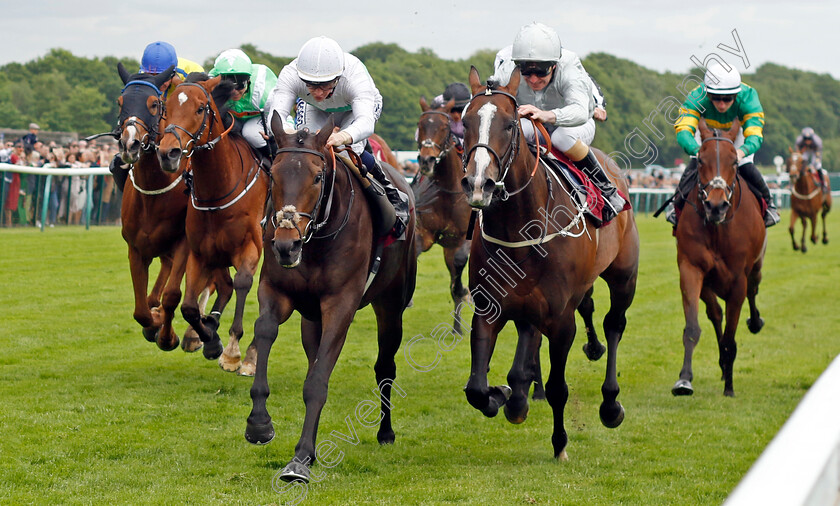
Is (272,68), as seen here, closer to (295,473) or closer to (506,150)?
(506,150)

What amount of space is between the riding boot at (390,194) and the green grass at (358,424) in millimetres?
1307

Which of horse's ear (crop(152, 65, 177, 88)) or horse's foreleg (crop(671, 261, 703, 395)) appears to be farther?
horse's foreleg (crop(671, 261, 703, 395))

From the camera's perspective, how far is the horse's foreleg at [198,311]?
6.93 m

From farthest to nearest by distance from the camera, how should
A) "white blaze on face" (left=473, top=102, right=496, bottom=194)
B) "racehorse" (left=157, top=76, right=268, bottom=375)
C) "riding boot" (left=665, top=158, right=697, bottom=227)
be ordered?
"riding boot" (left=665, top=158, right=697, bottom=227) → "racehorse" (left=157, top=76, right=268, bottom=375) → "white blaze on face" (left=473, top=102, right=496, bottom=194)

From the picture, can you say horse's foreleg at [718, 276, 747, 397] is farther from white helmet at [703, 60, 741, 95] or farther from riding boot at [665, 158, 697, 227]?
white helmet at [703, 60, 741, 95]

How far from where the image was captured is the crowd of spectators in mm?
15789

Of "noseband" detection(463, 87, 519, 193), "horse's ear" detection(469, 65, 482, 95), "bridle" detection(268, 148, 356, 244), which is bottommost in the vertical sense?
"bridle" detection(268, 148, 356, 244)

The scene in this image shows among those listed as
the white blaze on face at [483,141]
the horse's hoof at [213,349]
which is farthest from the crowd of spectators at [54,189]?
the white blaze on face at [483,141]

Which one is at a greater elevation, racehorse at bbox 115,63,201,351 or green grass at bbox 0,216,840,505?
racehorse at bbox 115,63,201,351

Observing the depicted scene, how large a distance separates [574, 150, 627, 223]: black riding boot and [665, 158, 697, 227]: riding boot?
7.09ft

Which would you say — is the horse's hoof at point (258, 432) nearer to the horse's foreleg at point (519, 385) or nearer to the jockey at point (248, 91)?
the horse's foreleg at point (519, 385)

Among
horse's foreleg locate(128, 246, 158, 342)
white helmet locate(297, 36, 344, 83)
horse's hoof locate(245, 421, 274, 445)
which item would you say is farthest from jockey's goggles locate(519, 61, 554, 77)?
horse's foreleg locate(128, 246, 158, 342)

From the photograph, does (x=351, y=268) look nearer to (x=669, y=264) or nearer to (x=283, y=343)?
(x=283, y=343)

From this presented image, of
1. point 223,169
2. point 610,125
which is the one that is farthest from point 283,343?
point 610,125
